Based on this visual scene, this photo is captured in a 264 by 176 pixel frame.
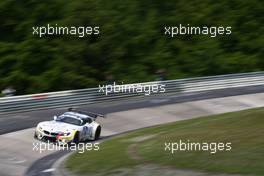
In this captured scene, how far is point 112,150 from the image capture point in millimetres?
20266

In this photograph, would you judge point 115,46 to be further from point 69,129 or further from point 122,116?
point 69,129

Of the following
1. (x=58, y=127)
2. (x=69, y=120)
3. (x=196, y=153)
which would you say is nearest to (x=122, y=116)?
(x=69, y=120)

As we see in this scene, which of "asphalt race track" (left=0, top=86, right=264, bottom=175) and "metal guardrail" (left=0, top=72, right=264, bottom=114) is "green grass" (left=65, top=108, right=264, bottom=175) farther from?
"metal guardrail" (left=0, top=72, right=264, bottom=114)

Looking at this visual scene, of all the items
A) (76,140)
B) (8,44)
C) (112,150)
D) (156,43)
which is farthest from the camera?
(156,43)

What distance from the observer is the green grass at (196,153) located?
1631cm

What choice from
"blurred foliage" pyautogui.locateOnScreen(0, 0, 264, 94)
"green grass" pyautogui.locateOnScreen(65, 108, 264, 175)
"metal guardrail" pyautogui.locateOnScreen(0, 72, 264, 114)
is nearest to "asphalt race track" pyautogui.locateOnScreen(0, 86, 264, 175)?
"metal guardrail" pyautogui.locateOnScreen(0, 72, 264, 114)

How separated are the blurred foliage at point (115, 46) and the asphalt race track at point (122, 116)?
714 centimetres

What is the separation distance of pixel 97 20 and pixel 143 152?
2152cm

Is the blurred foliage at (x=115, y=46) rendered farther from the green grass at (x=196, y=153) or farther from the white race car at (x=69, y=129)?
the green grass at (x=196, y=153)

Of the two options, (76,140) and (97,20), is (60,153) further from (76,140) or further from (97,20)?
(97,20)

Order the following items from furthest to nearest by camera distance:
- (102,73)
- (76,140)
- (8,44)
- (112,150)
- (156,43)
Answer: (156,43) < (102,73) < (8,44) < (76,140) < (112,150)

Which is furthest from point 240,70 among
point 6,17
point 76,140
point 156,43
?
point 76,140

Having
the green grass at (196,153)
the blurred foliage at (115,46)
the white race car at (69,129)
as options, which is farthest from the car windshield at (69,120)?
the blurred foliage at (115,46)

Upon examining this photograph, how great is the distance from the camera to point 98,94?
103ft
